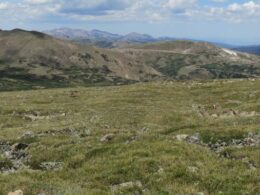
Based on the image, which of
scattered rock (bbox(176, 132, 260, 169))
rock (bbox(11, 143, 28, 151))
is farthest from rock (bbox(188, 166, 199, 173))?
rock (bbox(11, 143, 28, 151))

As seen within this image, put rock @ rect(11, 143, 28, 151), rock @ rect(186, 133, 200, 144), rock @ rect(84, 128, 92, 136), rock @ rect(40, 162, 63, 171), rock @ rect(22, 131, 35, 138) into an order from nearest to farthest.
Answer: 1. rock @ rect(40, 162, 63, 171)
2. rock @ rect(186, 133, 200, 144)
3. rock @ rect(11, 143, 28, 151)
4. rock @ rect(84, 128, 92, 136)
5. rock @ rect(22, 131, 35, 138)

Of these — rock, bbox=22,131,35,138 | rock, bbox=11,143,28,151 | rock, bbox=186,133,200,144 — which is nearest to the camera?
rock, bbox=186,133,200,144

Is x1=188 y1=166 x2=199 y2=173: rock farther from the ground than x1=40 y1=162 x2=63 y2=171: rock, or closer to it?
farther from the ground

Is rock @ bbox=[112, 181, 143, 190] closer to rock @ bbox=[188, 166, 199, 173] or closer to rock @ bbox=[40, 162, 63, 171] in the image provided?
rock @ bbox=[188, 166, 199, 173]

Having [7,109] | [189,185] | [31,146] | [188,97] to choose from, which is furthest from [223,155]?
[188,97]

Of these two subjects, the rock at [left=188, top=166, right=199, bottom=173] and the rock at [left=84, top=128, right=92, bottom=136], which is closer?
the rock at [left=188, top=166, right=199, bottom=173]

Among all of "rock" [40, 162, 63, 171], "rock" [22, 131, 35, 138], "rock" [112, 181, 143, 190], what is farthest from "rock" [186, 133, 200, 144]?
"rock" [22, 131, 35, 138]

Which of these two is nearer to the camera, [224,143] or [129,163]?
[129,163]

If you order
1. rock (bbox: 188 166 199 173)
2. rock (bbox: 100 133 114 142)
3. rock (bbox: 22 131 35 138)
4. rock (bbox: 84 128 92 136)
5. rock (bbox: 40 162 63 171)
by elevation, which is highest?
rock (bbox: 188 166 199 173)

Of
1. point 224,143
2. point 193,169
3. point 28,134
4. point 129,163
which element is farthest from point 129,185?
point 28,134

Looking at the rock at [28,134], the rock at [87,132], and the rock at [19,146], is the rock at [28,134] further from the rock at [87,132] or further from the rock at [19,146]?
the rock at [19,146]

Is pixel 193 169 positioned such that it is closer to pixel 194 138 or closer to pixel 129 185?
pixel 129 185

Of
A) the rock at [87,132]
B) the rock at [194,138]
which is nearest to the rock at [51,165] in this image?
the rock at [194,138]

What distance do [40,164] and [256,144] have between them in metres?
12.7
